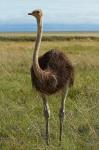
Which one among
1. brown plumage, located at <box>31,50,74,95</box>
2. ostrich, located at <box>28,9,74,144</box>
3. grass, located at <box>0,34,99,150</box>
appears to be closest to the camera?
grass, located at <box>0,34,99,150</box>

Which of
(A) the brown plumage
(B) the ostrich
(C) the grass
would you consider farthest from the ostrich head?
(C) the grass

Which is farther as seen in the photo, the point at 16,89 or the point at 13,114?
the point at 16,89

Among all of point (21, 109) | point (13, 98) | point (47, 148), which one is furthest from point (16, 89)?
point (47, 148)

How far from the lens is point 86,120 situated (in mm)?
5711

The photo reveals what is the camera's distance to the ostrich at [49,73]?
547cm

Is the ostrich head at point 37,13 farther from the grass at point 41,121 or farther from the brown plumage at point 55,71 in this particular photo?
the grass at point 41,121

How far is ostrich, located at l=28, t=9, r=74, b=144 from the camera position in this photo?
5.47 m

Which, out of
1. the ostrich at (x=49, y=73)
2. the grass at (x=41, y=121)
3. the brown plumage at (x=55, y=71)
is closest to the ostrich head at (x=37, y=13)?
the ostrich at (x=49, y=73)

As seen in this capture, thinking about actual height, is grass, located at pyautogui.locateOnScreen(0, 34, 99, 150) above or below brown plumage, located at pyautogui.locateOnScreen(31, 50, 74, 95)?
below

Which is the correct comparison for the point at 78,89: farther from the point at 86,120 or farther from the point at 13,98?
the point at 86,120

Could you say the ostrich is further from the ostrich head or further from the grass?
the grass

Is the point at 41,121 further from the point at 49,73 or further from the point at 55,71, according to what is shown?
the point at 49,73

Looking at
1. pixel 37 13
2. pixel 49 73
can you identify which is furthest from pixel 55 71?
pixel 37 13

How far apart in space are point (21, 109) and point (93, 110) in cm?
110
